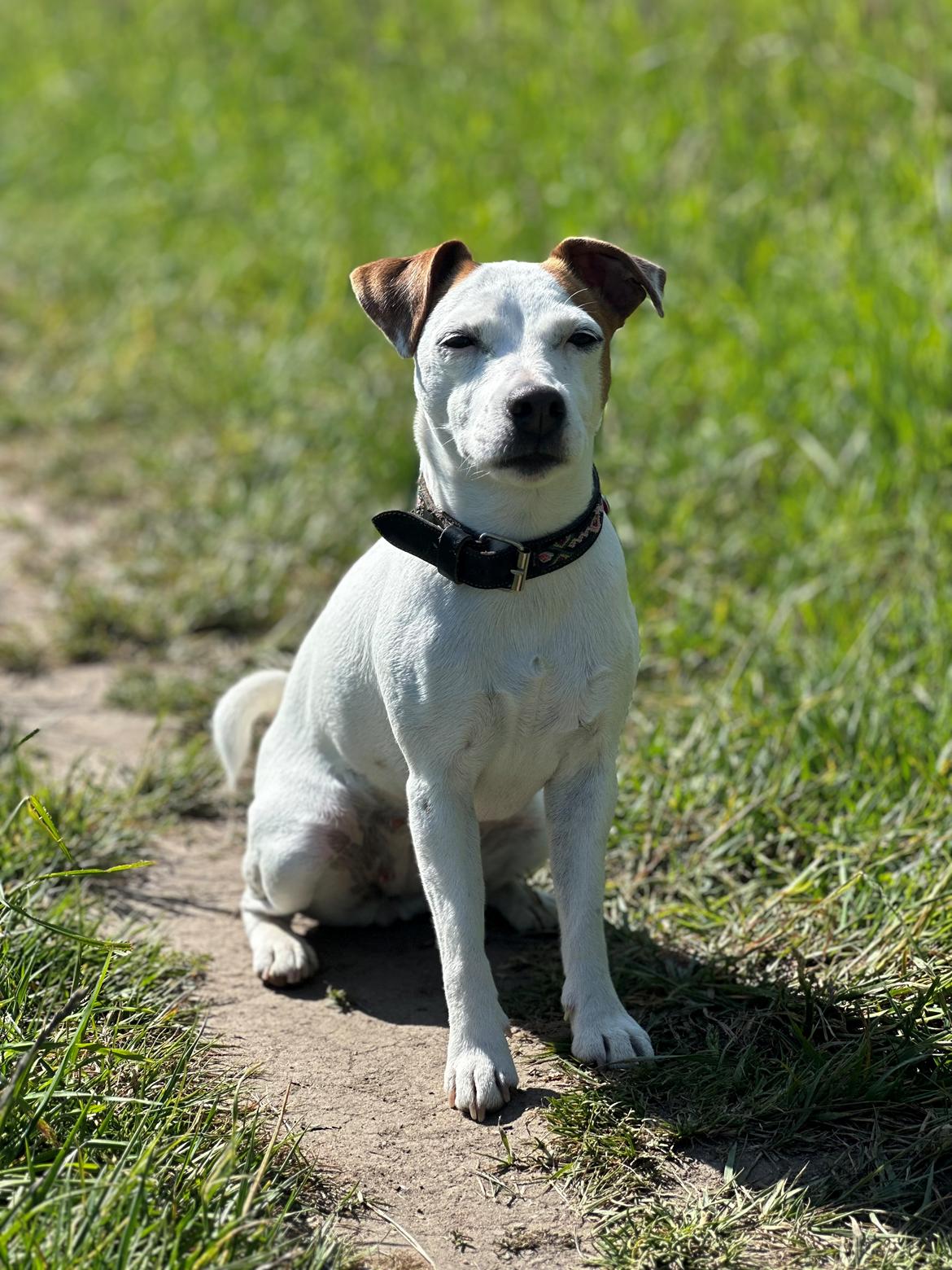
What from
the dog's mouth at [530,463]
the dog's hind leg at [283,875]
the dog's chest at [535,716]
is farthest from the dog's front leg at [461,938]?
the dog's mouth at [530,463]

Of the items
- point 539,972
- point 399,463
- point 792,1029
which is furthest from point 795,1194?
point 399,463

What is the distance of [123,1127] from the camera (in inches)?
99.9

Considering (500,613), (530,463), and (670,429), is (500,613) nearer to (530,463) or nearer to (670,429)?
(530,463)

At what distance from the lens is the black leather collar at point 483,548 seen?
2.79 meters

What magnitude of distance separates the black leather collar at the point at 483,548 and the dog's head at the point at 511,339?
0.46 ft

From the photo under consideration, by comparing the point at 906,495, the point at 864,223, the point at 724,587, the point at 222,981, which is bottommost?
the point at 222,981

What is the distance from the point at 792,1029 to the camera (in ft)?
9.58

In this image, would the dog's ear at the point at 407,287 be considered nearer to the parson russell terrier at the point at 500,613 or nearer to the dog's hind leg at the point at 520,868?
the parson russell terrier at the point at 500,613

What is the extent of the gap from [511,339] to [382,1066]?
153 cm

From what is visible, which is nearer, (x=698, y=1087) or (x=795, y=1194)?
(x=795, y=1194)

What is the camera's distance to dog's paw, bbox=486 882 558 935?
11.8 ft

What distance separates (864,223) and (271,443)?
8.73ft

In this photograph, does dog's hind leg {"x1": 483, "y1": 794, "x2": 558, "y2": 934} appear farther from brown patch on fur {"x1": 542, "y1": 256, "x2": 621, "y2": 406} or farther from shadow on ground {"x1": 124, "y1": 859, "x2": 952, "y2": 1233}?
brown patch on fur {"x1": 542, "y1": 256, "x2": 621, "y2": 406}

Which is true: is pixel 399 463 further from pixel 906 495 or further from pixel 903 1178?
pixel 903 1178
